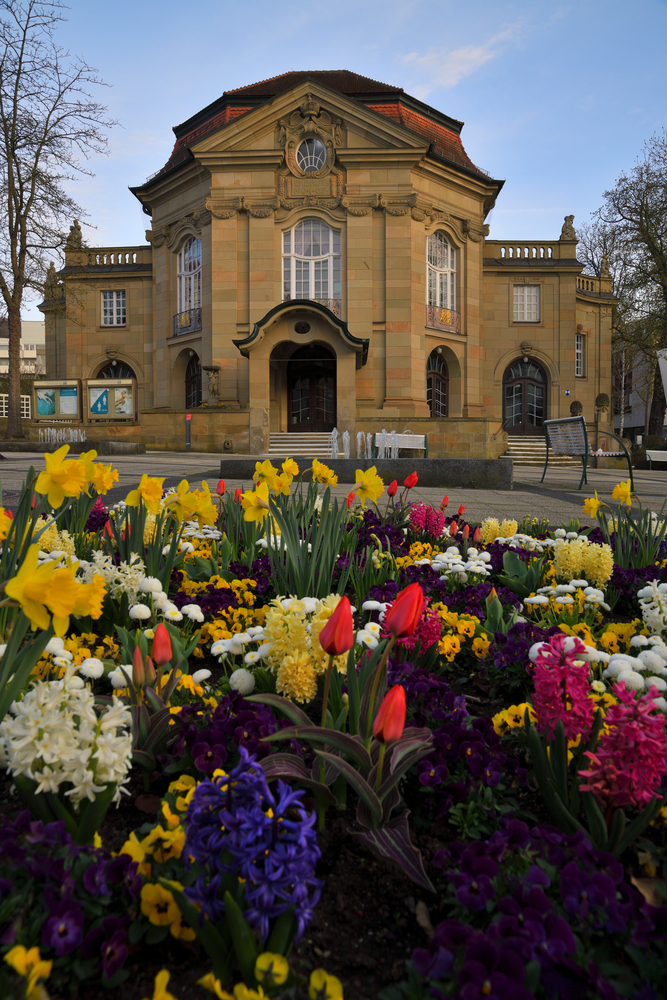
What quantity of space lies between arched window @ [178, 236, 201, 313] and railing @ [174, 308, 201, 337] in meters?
0.23

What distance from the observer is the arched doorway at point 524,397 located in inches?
1078

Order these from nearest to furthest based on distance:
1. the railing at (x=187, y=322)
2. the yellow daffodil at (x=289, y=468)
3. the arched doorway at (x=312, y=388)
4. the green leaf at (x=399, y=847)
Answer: the green leaf at (x=399, y=847)
the yellow daffodil at (x=289, y=468)
the railing at (x=187, y=322)
the arched doorway at (x=312, y=388)

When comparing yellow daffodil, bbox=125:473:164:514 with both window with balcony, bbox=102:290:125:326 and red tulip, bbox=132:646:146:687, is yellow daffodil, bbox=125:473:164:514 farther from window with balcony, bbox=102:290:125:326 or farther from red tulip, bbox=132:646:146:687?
window with balcony, bbox=102:290:125:326

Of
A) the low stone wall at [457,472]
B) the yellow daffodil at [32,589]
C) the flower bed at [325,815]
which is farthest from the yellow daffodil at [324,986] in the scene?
the low stone wall at [457,472]

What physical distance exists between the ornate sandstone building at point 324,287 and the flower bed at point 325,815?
56.5ft

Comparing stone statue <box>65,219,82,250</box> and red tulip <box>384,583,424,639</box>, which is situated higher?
stone statue <box>65,219,82,250</box>

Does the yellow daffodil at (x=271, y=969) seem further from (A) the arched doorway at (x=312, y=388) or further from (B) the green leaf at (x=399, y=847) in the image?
(A) the arched doorway at (x=312, y=388)

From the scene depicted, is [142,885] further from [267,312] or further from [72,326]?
[72,326]

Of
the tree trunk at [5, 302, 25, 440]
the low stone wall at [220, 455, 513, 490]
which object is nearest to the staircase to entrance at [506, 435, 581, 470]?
the low stone wall at [220, 455, 513, 490]

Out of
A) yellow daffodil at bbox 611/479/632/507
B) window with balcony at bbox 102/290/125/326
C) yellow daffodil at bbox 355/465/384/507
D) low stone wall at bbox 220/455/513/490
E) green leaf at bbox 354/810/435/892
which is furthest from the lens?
window with balcony at bbox 102/290/125/326

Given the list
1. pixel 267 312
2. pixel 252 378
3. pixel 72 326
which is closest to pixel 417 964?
pixel 252 378

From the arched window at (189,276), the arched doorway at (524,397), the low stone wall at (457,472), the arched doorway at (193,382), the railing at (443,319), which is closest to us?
the low stone wall at (457,472)

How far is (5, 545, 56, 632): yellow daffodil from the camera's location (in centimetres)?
90

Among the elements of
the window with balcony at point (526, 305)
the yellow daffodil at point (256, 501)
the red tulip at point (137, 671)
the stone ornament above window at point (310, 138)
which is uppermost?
the stone ornament above window at point (310, 138)
